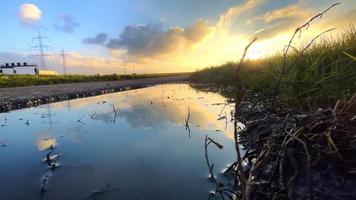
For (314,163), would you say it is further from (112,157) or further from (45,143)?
(45,143)

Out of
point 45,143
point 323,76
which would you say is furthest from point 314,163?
point 45,143

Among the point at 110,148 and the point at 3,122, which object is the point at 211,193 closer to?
the point at 110,148

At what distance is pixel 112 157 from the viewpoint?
5289 mm

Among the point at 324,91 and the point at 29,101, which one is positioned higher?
the point at 324,91

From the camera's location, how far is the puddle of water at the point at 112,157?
3912 mm

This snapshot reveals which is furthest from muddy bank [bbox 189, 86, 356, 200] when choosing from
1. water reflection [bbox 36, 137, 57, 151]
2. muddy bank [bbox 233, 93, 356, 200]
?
water reflection [bbox 36, 137, 57, 151]

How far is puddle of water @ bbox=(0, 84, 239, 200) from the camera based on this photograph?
391 cm

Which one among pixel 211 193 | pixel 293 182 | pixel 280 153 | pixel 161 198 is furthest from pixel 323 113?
pixel 161 198

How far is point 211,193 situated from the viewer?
12.0 ft

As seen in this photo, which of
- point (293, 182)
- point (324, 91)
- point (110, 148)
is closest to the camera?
point (293, 182)

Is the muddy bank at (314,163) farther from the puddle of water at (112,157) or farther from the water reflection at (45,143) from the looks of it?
the water reflection at (45,143)

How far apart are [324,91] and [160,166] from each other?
2.75 metres

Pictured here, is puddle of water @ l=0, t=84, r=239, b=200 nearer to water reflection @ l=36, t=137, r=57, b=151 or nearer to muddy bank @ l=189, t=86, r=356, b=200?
water reflection @ l=36, t=137, r=57, b=151

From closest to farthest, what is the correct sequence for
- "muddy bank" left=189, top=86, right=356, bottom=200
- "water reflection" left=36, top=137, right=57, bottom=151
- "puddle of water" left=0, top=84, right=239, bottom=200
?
1. "muddy bank" left=189, top=86, right=356, bottom=200
2. "puddle of water" left=0, top=84, right=239, bottom=200
3. "water reflection" left=36, top=137, right=57, bottom=151
